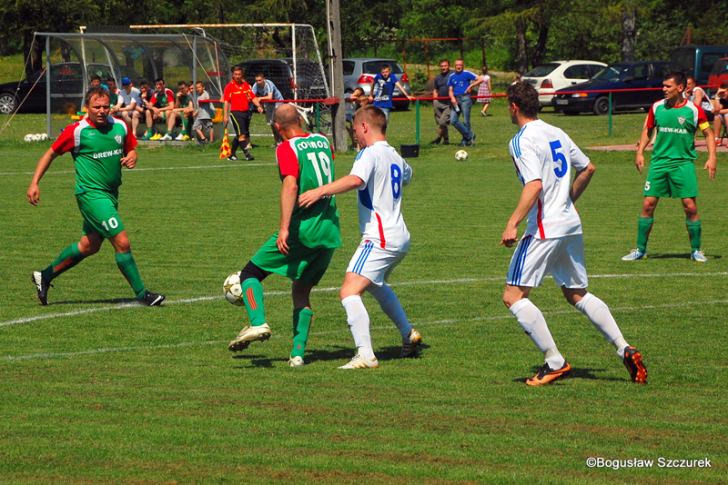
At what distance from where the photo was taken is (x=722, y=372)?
8109mm

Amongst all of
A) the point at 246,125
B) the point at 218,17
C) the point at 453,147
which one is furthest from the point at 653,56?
the point at 246,125

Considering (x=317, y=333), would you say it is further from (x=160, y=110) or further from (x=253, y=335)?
(x=160, y=110)

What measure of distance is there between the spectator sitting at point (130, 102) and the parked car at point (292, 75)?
4832mm

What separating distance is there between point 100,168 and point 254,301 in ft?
10.1

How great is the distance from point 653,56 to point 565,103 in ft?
54.5

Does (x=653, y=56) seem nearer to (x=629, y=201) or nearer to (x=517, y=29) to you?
(x=517, y=29)

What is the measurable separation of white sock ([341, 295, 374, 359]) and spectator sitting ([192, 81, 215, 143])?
77.2 feet

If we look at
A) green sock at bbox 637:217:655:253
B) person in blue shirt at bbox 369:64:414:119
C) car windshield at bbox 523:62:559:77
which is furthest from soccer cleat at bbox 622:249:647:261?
car windshield at bbox 523:62:559:77

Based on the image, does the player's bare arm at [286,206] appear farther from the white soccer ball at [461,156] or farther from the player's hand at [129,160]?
the white soccer ball at [461,156]

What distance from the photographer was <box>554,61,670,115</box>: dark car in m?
41.9

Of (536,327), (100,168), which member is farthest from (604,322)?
(100,168)

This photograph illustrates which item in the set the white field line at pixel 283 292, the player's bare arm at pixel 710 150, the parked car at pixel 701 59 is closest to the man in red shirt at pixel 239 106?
the player's bare arm at pixel 710 150

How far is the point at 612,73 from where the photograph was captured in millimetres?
43156

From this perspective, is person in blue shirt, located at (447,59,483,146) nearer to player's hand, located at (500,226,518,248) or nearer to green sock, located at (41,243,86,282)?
green sock, located at (41,243,86,282)
